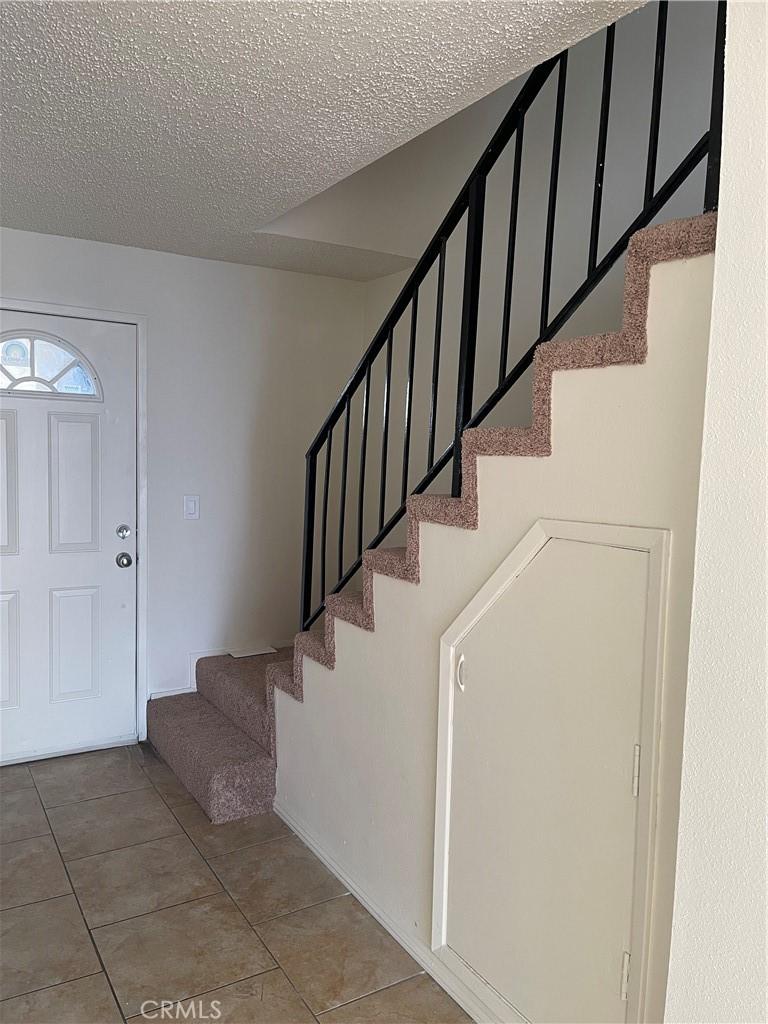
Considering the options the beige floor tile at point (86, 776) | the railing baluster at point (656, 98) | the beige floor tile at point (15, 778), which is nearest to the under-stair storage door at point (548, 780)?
the railing baluster at point (656, 98)

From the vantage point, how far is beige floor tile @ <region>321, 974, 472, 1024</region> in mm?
1966

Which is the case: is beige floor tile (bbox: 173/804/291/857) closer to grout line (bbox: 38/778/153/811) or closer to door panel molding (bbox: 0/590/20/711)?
grout line (bbox: 38/778/153/811)

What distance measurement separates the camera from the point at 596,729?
1.59m

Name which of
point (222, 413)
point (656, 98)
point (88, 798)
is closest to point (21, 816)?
point (88, 798)

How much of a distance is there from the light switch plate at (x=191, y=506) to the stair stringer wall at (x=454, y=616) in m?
1.20

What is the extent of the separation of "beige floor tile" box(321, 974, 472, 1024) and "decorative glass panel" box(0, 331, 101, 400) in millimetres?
2718

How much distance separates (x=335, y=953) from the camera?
2.23 metres

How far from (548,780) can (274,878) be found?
4.45 feet

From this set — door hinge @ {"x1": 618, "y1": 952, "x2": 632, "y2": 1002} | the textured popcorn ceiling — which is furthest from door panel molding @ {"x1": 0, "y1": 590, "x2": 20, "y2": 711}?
door hinge @ {"x1": 618, "y1": 952, "x2": 632, "y2": 1002}

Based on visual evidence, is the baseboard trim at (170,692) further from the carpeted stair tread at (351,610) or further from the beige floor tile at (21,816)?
the carpeted stair tread at (351,610)

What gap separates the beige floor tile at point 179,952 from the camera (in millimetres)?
2082

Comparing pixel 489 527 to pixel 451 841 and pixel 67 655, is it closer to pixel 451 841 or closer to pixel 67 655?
pixel 451 841

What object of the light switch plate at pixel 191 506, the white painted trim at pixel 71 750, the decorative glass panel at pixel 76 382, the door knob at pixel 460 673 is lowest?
the white painted trim at pixel 71 750

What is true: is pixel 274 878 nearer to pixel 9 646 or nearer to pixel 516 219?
pixel 9 646
